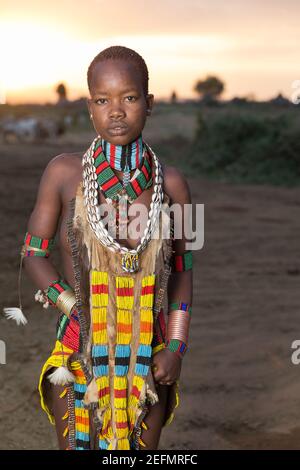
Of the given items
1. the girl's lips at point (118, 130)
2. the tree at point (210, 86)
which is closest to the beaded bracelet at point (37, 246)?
the girl's lips at point (118, 130)

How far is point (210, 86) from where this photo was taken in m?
52.4

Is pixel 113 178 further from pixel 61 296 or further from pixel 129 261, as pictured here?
pixel 61 296

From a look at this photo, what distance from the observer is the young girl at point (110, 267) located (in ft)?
7.59

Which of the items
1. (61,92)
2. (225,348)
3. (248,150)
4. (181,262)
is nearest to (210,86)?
(61,92)

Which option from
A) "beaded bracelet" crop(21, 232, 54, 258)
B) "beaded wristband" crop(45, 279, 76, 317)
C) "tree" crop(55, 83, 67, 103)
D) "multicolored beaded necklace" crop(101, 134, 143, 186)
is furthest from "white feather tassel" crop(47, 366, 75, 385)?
"tree" crop(55, 83, 67, 103)

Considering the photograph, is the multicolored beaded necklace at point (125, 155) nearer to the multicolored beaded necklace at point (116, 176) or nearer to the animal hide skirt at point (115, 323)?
the multicolored beaded necklace at point (116, 176)

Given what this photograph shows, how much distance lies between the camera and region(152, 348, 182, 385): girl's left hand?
2447 millimetres

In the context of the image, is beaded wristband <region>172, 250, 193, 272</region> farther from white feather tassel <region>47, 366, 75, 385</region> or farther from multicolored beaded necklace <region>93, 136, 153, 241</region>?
white feather tassel <region>47, 366, 75, 385</region>

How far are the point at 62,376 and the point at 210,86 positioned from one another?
5151 cm

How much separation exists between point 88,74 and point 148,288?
727 mm
